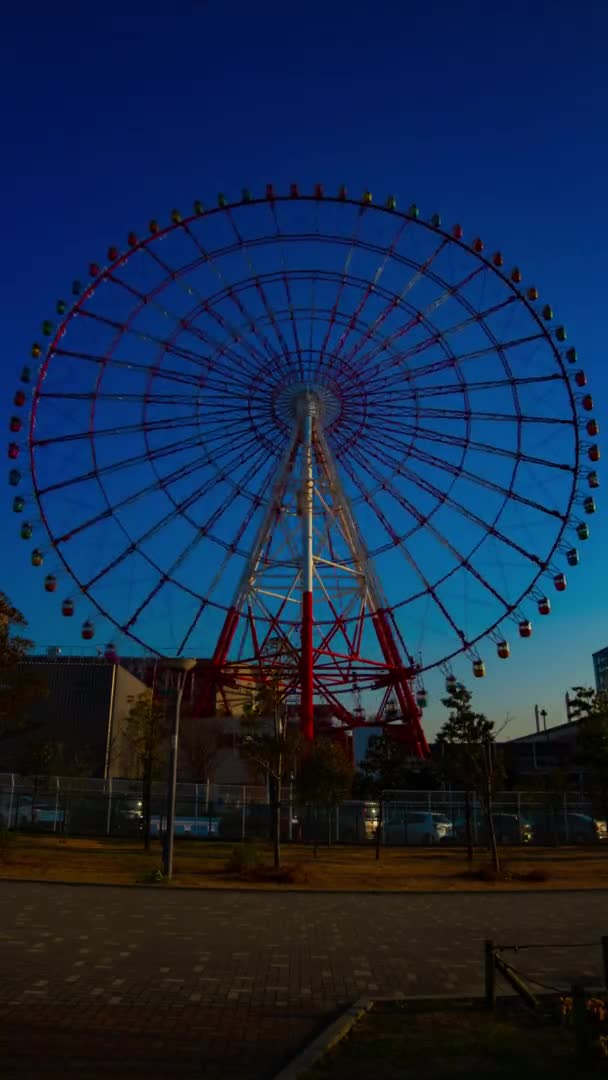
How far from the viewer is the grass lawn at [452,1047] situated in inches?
257

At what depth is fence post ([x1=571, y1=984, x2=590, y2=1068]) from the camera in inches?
257

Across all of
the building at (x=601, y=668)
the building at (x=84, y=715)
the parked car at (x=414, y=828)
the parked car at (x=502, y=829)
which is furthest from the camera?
the building at (x=601, y=668)

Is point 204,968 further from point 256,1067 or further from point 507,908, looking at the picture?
point 507,908

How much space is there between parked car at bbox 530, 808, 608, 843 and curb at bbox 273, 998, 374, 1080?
3127 centimetres

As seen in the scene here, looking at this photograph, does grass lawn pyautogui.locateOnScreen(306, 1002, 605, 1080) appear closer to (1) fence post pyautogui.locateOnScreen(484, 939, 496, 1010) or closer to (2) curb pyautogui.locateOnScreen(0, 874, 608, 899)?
(1) fence post pyautogui.locateOnScreen(484, 939, 496, 1010)

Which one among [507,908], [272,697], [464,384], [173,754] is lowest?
[507,908]

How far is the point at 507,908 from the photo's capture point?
58.5ft

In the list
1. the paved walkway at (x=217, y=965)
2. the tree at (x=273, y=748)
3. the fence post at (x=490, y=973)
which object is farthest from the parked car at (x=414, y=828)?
the fence post at (x=490, y=973)

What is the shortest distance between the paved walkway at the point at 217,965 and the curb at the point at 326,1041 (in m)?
0.27

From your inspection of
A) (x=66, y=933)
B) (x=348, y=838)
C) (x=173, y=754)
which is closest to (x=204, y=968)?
(x=66, y=933)

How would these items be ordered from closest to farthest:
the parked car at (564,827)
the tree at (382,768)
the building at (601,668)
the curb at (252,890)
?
the curb at (252,890) < the parked car at (564,827) < the tree at (382,768) < the building at (601,668)

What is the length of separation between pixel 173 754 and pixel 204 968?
1263cm

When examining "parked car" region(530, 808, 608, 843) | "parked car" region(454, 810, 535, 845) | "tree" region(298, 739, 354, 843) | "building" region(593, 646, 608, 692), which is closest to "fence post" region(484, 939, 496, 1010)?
"tree" region(298, 739, 354, 843)

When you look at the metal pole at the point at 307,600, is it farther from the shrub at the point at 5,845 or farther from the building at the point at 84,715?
the building at the point at 84,715
